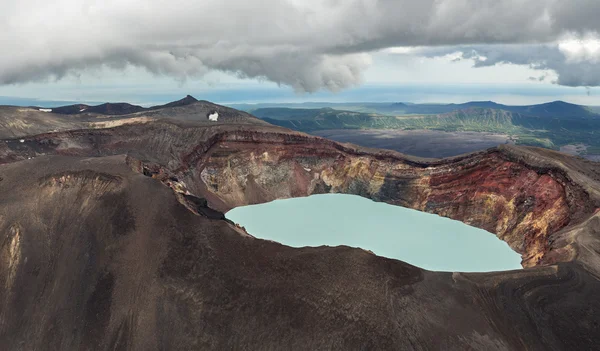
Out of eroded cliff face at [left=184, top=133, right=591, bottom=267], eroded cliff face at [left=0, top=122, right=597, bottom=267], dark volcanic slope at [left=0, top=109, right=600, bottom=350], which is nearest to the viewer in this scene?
dark volcanic slope at [left=0, top=109, right=600, bottom=350]

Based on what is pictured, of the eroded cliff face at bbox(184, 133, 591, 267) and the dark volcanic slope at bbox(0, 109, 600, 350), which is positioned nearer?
the dark volcanic slope at bbox(0, 109, 600, 350)

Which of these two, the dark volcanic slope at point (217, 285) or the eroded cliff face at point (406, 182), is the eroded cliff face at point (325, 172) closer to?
the eroded cliff face at point (406, 182)

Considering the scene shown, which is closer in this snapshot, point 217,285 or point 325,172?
point 217,285

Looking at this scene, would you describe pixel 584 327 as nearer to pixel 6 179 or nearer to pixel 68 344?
pixel 68 344

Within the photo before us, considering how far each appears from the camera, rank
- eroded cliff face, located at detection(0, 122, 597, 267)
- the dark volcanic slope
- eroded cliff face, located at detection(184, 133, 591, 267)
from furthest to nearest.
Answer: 1. eroded cliff face, located at detection(0, 122, 597, 267)
2. eroded cliff face, located at detection(184, 133, 591, 267)
3. the dark volcanic slope

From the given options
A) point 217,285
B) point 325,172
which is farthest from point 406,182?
point 217,285

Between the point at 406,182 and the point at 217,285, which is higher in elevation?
the point at 406,182

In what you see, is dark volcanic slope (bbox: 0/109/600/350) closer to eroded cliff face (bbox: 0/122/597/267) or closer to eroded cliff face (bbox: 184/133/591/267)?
eroded cliff face (bbox: 184/133/591/267)

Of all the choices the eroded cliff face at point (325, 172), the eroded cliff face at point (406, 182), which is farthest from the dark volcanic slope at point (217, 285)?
the eroded cliff face at point (325, 172)

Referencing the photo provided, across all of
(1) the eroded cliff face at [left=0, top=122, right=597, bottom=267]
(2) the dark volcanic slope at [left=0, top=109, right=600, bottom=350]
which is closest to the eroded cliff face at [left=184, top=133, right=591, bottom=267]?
(1) the eroded cliff face at [left=0, top=122, right=597, bottom=267]

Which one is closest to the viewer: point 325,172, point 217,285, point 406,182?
point 217,285

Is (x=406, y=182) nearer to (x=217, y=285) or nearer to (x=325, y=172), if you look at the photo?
(x=325, y=172)

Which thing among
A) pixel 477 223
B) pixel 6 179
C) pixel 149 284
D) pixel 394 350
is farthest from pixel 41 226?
pixel 477 223
